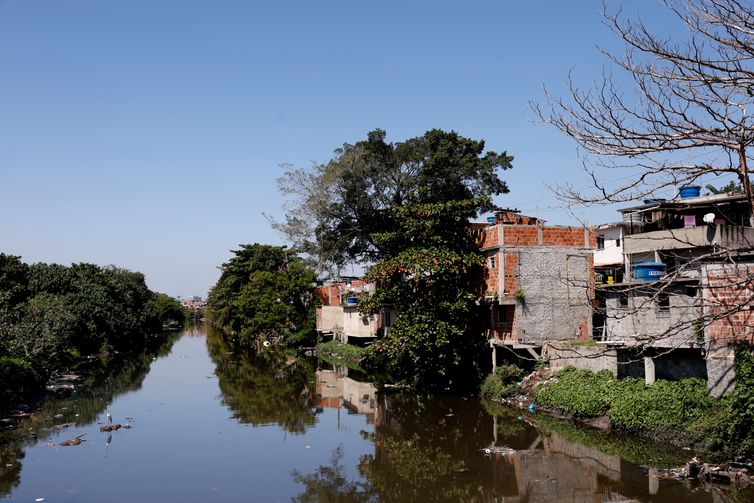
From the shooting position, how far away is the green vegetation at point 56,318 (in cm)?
2359

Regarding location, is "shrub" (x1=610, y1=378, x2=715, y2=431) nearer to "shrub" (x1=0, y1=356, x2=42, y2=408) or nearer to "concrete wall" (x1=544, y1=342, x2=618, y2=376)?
"concrete wall" (x1=544, y1=342, x2=618, y2=376)

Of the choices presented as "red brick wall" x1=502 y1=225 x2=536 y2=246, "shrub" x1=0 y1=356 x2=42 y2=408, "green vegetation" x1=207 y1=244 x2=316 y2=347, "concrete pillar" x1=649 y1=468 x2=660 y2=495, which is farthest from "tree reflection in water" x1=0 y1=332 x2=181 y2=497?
"red brick wall" x1=502 y1=225 x2=536 y2=246

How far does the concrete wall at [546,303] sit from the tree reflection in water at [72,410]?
1435cm

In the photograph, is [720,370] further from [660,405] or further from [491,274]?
[491,274]

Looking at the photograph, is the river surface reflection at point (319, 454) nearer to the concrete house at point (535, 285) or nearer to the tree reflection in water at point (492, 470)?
the tree reflection in water at point (492, 470)

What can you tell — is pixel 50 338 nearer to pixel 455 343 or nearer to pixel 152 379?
pixel 152 379

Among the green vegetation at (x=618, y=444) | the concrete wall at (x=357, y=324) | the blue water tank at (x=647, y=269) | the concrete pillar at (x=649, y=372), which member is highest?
the blue water tank at (x=647, y=269)

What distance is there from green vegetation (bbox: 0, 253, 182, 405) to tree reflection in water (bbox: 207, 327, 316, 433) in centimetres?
725

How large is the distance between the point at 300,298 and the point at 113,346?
14502 mm

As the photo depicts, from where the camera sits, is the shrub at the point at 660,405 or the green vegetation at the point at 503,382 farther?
the green vegetation at the point at 503,382

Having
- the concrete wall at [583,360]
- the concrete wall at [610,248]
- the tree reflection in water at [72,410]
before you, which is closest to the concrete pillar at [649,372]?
the concrete wall at [583,360]

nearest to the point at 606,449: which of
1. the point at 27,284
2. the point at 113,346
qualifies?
the point at 27,284

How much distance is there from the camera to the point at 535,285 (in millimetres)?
22547

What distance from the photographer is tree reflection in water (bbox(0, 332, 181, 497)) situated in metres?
14.7
